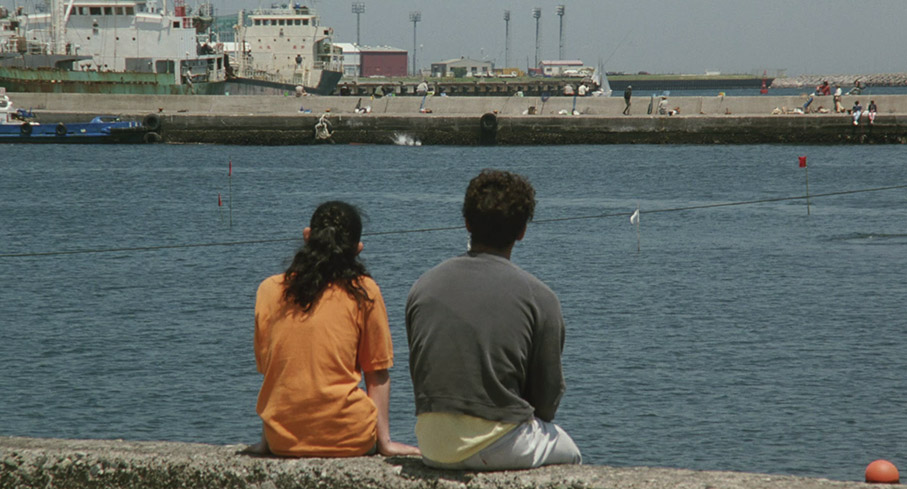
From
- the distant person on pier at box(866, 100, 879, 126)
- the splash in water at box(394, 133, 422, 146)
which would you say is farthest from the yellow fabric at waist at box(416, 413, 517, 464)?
the splash in water at box(394, 133, 422, 146)

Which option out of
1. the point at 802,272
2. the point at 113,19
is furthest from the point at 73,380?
the point at 113,19

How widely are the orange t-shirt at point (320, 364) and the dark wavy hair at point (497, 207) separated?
1.79ft

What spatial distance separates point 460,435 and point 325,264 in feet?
2.72

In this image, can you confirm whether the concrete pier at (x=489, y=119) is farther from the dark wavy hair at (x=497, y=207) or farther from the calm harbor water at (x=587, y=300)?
the dark wavy hair at (x=497, y=207)

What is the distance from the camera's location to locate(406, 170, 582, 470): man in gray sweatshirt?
376 cm

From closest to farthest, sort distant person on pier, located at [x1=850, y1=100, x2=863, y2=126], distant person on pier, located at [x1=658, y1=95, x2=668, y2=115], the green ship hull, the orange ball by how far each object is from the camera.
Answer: the orange ball → distant person on pier, located at [x1=850, y1=100, x2=863, y2=126] → distant person on pier, located at [x1=658, y1=95, x2=668, y2=115] → the green ship hull

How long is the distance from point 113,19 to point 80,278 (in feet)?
166

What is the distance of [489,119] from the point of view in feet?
171

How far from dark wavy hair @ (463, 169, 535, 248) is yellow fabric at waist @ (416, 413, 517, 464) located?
0.63 m

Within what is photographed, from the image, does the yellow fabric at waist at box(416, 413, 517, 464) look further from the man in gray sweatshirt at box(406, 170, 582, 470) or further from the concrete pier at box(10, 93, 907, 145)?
the concrete pier at box(10, 93, 907, 145)

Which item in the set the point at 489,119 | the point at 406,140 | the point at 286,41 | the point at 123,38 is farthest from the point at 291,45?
the point at 489,119

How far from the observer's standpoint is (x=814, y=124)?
50.7m

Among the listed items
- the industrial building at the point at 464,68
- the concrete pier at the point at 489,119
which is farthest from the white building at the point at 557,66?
the concrete pier at the point at 489,119

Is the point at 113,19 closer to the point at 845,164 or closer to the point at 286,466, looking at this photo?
the point at 845,164
